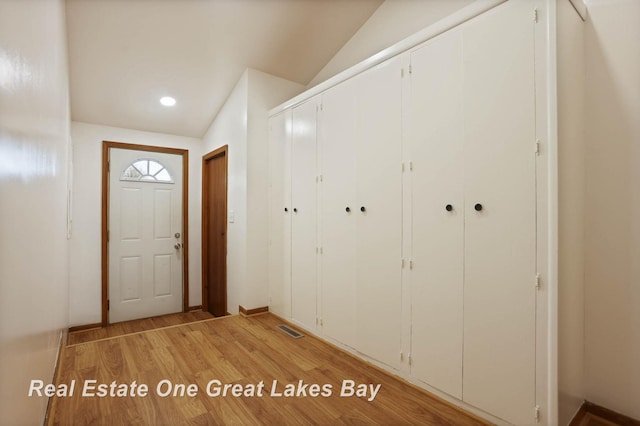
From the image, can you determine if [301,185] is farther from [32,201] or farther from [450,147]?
[32,201]

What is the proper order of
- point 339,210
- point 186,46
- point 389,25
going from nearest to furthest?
point 339,210
point 389,25
point 186,46

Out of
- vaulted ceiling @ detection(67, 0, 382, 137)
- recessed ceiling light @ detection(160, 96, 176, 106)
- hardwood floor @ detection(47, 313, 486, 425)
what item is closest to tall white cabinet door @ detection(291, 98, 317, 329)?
hardwood floor @ detection(47, 313, 486, 425)

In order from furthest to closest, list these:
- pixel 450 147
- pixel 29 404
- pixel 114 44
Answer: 1. pixel 114 44
2. pixel 450 147
3. pixel 29 404

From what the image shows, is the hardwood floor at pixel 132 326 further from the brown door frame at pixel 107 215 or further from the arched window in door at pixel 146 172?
the arched window in door at pixel 146 172

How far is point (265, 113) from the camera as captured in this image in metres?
3.49

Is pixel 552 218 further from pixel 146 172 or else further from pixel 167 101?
pixel 146 172

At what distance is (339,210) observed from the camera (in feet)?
Result: 8.55

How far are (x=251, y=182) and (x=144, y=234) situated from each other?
1963 millimetres

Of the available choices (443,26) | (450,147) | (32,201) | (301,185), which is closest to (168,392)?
(32,201)

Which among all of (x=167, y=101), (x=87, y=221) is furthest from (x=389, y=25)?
(x=87, y=221)

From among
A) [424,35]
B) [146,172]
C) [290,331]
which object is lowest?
[290,331]

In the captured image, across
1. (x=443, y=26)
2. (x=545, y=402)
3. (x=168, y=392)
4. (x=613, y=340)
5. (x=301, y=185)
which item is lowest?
(x=168, y=392)

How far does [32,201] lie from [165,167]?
348 centimetres

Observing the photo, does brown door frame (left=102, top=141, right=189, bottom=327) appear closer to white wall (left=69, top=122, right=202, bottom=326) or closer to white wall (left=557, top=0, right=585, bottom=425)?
white wall (left=69, top=122, right=202, bottom=326)
